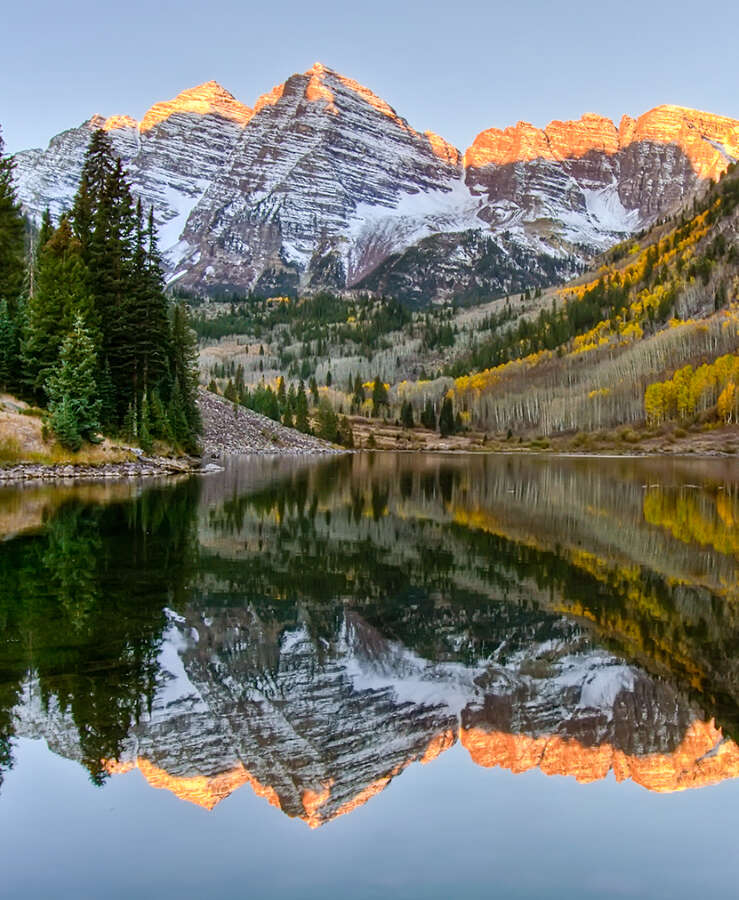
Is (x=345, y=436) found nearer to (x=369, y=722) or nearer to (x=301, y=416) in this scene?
(x=301, y=416)

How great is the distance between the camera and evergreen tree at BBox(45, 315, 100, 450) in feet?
174

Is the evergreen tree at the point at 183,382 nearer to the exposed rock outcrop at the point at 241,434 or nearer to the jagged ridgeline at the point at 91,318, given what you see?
the jagged ridgeline at the point at 91,318

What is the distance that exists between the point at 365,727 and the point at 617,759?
123 inches

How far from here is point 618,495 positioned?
46125 mm

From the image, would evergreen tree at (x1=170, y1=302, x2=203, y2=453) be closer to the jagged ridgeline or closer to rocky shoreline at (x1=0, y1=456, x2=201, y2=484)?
the jagged ridgeline

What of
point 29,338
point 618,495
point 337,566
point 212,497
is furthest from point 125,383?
point 337,566

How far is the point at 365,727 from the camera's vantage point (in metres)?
10.4

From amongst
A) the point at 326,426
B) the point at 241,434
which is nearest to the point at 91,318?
the point at 241,434

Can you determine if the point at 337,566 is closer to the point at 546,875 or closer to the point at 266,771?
the point at 266,771

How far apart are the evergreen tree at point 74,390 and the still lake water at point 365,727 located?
3237 centimetres

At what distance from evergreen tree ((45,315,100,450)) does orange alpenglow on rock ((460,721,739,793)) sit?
4805 centimetres

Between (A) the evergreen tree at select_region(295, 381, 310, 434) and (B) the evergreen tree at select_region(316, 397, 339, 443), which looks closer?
(A) the evergreen tree at select_region(295, 381, 310, 434)

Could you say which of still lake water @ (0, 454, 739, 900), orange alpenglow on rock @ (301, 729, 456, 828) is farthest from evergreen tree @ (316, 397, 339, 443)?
orange alpenglow on rock @ (301, 729, 456, 828)

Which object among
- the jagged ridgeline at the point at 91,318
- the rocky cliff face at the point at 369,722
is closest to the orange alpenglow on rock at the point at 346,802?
the rocky cliff face at the point at 369,722
